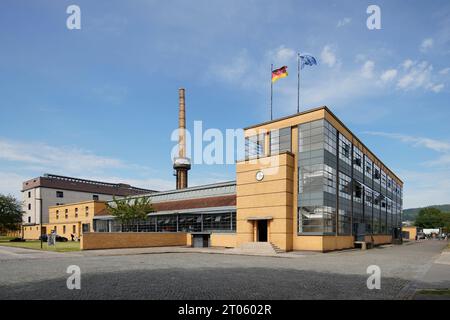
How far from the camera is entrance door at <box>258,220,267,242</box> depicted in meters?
37.5

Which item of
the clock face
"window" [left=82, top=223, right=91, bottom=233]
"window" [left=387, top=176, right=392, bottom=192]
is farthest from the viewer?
"window" [left=387, top=176, right=392, bottom=192]

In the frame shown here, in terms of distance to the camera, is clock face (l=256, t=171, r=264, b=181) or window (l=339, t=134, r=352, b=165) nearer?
clock face (l=256, t=171, r=264, b=181)

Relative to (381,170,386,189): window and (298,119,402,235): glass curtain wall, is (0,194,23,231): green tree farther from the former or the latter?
(381,170,386,189): window

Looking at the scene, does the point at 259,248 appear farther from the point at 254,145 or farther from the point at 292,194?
the point at 254,145

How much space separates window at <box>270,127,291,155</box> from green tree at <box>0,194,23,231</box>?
48830 millimetres

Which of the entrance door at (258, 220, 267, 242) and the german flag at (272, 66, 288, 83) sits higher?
the german flag at (272, 66, 288, 83)

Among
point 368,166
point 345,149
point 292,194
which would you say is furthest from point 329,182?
point 368,166

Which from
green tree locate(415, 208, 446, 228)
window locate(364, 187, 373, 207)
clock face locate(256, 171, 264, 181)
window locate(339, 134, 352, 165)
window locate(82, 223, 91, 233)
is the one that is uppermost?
window locate(339, 134, 352, 165)

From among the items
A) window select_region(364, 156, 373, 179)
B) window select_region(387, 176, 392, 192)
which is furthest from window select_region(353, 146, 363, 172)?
window select_region(387, 176, 392, 192)

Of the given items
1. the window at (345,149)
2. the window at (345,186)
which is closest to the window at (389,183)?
the window at (345,149)

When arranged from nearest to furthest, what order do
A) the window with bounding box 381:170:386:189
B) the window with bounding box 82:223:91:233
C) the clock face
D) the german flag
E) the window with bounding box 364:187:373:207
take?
the clock face < the german flag < the window with bounding box 364:187:373:207 < the window with bounding box 381:170:386:189 < the window with bounding box 82:223:91:233

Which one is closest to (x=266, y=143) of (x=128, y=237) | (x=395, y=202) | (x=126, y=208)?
(x=128, y=237)

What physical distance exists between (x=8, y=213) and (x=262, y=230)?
47.4 metres

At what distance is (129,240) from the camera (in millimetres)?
40875
